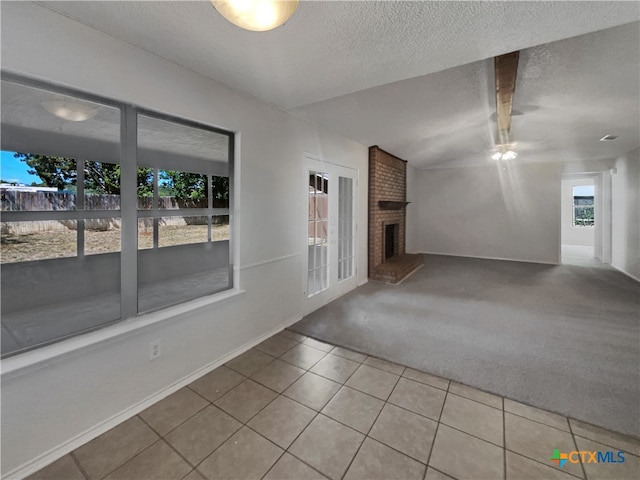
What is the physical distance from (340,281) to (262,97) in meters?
2.69

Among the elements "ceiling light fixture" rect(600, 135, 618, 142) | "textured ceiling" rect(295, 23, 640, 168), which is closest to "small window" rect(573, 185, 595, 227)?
"textured ceiling" rect(295, 23, 640, 168)

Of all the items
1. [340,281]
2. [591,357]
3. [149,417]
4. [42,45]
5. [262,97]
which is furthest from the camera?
[340,281]

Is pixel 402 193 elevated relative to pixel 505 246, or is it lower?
elevated

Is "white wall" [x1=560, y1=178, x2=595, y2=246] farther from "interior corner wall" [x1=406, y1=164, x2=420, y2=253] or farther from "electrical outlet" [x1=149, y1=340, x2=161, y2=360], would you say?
"electrical outlet" [x1=149, y1=340, x2=161, y2=360]

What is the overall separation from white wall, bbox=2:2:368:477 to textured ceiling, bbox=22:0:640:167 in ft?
0.49

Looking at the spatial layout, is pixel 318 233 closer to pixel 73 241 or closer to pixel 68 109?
pixel 68 109

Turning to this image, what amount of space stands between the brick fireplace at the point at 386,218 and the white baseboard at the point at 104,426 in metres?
3.16

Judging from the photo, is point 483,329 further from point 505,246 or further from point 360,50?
point 505,246

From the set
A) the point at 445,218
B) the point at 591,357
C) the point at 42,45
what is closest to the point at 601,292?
the point at 591,357

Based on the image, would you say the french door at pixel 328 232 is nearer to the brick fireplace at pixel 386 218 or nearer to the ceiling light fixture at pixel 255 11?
the brick fireplace at pixel 386 218

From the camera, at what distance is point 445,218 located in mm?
7648

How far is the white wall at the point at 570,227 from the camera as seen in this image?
9.08 m

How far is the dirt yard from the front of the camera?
226 centimetres

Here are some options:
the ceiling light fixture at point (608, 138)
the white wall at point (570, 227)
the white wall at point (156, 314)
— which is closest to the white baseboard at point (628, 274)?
the ceiling light fixture at point (608, 138)
